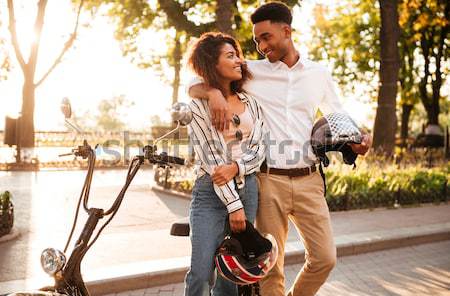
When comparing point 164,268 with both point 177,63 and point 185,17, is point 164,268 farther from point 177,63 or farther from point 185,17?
point 177,63

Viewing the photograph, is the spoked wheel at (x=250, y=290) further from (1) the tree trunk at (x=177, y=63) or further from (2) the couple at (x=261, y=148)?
(1) the tree trunk at (x=177, y=63)

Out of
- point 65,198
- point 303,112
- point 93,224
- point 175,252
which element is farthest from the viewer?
point 65,198

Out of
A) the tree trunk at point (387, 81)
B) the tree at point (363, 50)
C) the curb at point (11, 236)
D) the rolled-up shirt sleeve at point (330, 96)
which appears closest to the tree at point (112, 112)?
the tree at point (363, 50)

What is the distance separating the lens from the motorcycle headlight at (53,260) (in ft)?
9.59

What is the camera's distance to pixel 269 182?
3771 mm

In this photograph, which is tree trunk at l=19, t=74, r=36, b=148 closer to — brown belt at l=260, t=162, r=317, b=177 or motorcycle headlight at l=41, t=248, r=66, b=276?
brown belt at l=260, t=162, r=317, b=177

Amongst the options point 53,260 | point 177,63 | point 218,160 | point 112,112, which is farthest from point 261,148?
point 112,112

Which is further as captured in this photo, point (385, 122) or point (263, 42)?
point (385, 122)

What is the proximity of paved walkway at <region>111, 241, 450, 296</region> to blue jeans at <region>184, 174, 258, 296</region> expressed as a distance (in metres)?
2.45

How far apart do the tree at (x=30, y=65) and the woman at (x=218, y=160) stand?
2034 cm

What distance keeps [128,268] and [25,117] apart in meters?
→ 18.6

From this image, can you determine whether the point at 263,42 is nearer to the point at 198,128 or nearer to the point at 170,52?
the point at 198,128

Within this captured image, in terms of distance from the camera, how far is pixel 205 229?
3268mm

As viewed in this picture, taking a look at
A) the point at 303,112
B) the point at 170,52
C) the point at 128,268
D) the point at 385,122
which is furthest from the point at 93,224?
the point at 170,52
